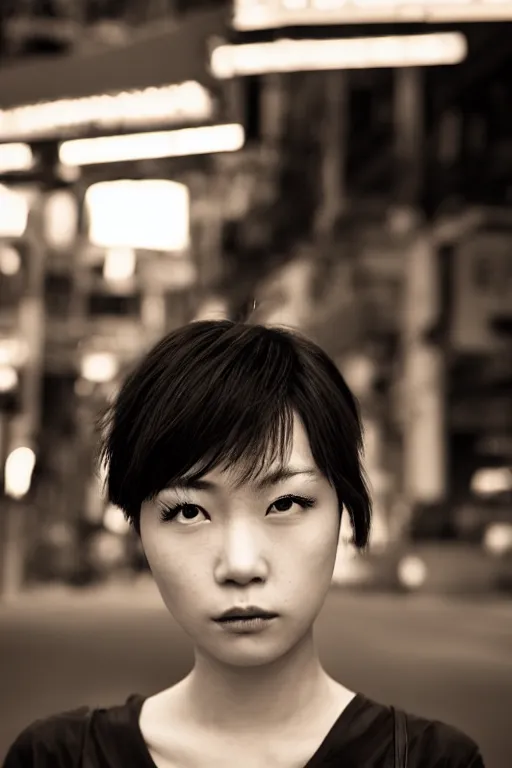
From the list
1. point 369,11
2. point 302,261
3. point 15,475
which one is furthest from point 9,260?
point 369,11

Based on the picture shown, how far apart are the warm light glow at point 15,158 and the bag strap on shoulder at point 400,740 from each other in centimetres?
229

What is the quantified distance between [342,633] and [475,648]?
56 centimetres

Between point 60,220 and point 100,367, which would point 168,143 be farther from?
point 100,367

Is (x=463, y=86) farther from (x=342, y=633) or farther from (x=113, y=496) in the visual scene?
(x=113, y=496)

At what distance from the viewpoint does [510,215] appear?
5.73 metres

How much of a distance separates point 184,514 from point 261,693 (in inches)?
8.8

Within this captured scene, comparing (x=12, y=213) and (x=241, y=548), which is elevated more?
(x=12, y=213)

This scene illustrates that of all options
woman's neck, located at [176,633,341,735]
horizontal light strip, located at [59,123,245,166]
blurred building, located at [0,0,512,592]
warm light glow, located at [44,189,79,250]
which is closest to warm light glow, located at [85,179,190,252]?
blurred building, located at [0,0,512,592]

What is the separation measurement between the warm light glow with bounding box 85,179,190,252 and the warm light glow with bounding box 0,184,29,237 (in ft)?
0.89

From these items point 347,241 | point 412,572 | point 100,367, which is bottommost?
point 412,572

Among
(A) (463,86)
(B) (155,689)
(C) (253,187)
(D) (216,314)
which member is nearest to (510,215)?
Result: (A) (463,86)

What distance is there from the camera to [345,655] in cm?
368

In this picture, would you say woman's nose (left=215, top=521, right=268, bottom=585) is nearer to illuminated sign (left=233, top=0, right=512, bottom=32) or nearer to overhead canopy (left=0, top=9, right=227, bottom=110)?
illuminated sign (left=233, top=0, right=512, bottom=32)

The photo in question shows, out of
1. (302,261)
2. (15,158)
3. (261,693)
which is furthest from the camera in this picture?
(302,261)
